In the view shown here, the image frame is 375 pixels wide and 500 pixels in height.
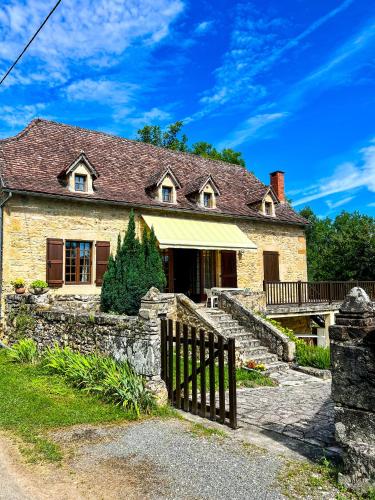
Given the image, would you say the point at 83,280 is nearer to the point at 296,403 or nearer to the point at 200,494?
the point at 296,403

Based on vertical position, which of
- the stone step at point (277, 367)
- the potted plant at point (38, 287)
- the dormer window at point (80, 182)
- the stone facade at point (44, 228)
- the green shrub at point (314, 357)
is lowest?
the stone step at point (277, 367)

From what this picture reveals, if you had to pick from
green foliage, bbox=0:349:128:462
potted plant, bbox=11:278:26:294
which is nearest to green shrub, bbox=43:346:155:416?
green foliage, bbox=0:349:128:462

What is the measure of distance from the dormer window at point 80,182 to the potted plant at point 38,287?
4320mm

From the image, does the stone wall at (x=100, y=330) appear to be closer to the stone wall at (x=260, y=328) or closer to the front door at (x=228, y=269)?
the stone wall at (x=260, y=328)

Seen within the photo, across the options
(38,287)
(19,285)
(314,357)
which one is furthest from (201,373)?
(19,285)

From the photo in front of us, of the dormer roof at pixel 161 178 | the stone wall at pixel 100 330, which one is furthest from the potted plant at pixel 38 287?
the dormer roof at pixel 161 178

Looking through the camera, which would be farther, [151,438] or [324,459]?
[151,438]

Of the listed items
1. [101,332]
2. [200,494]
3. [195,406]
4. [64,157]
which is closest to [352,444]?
[200,494]

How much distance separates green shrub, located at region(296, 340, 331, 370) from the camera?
13.1 m

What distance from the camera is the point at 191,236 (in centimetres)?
1867

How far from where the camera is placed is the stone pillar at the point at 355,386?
471 centimetres

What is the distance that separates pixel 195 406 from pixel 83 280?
34.5ft

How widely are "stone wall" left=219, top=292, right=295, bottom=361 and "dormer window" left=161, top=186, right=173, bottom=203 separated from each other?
6.12 m

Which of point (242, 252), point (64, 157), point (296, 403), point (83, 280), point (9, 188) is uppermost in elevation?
point (64, 157)
